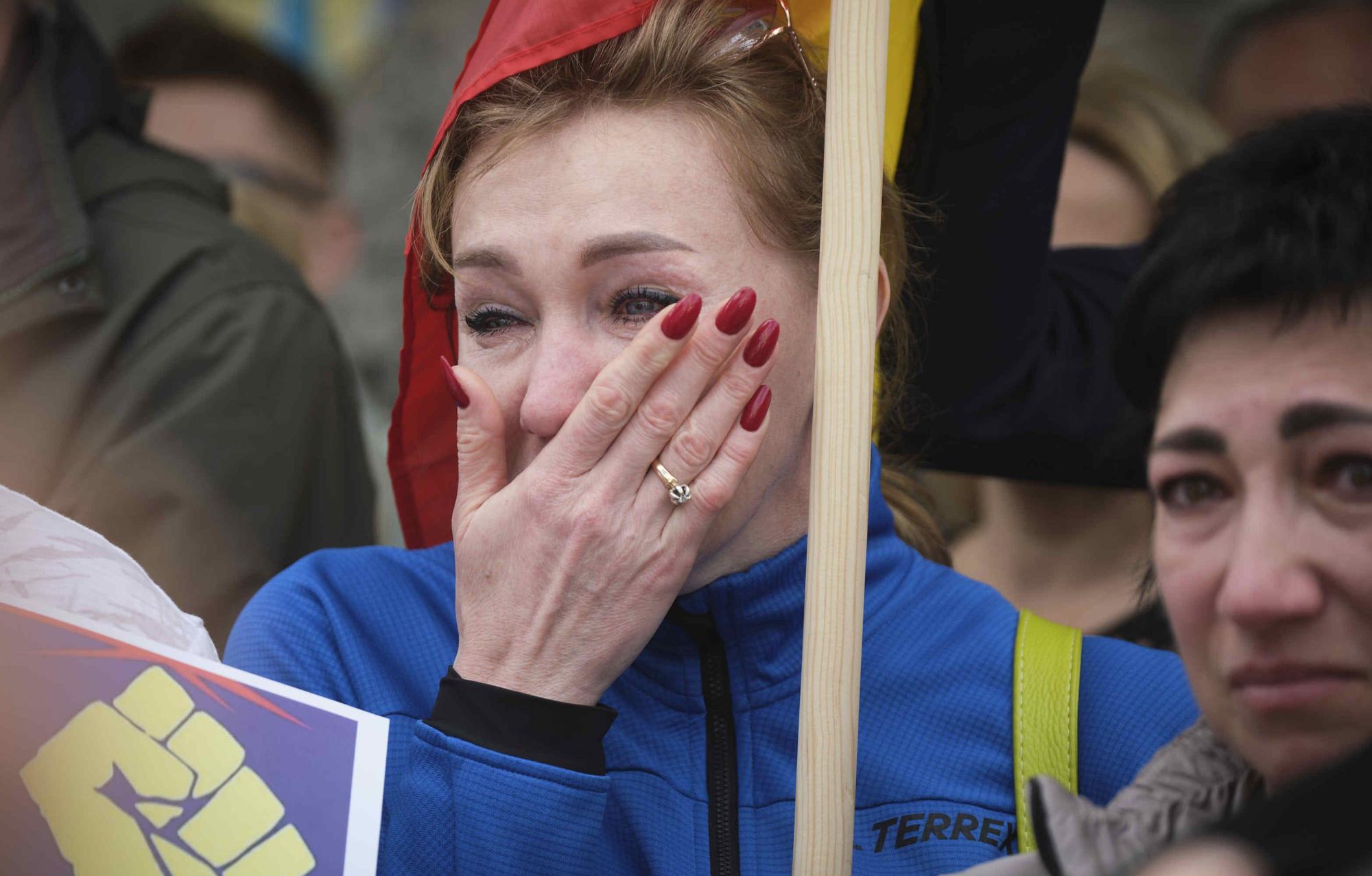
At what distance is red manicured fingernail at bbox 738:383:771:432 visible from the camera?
1.49m

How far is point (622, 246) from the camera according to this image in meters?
1.50

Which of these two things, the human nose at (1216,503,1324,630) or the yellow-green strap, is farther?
the yellow-green strap

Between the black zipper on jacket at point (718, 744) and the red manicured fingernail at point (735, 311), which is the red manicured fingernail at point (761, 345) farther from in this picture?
the black zipper on jacket at point (718, 744)

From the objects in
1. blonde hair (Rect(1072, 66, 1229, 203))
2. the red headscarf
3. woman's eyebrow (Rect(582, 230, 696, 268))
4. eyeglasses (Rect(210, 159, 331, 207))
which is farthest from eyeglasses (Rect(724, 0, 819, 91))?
eyeglasses (Rect(210, 159, 331, 207))

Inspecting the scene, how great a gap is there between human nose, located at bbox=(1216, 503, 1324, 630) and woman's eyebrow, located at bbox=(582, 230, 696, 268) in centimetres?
68

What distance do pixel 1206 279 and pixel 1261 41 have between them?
2.88 metres

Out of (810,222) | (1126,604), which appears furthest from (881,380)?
(1126,604)

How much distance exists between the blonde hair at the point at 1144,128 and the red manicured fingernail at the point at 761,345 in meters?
1.64

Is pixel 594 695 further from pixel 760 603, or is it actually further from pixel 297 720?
pixel 297 720

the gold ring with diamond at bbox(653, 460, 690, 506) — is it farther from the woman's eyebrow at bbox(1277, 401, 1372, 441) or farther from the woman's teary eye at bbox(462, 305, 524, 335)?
the woman's eyebrow at bbox(1277, 401, 1372, 441)

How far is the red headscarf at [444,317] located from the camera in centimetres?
163

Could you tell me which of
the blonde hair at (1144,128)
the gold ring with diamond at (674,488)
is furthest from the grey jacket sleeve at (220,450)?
the blonde hair at (1144,128)

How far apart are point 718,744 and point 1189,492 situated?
606mm

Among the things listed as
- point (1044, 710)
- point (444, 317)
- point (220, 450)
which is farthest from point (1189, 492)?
point (220, 450)
